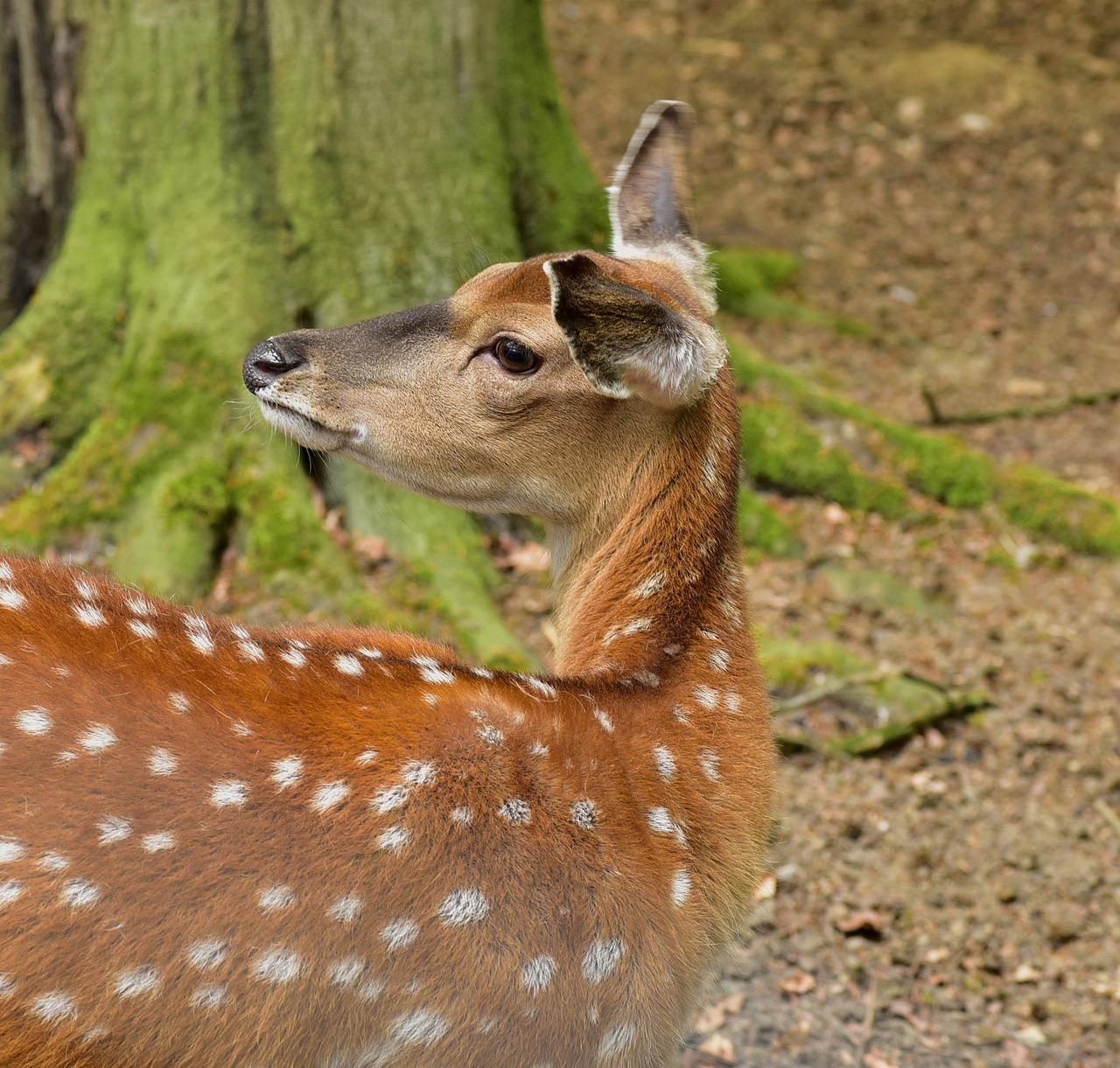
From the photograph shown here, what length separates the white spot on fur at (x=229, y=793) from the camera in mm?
2355

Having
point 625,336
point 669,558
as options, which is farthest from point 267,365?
point 669,558

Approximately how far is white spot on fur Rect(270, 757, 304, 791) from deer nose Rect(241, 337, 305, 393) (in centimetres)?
125

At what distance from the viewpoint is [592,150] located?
34.7 feet

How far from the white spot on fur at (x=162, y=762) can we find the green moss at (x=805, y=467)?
4.23 meters

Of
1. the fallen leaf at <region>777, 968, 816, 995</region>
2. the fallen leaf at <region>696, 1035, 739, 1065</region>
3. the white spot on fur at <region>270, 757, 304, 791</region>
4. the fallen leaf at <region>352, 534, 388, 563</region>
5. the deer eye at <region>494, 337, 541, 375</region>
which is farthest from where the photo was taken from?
A: the fallen leaf at <region>352, 534, 388, 563</region>

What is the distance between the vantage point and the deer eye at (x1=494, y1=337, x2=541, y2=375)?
3.20 m

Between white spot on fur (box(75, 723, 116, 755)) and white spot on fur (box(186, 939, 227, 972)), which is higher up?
white spot on fur (box(75, 723, 116, 755))

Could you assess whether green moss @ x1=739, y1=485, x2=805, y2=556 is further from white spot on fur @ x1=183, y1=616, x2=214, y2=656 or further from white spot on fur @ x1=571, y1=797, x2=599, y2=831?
white spot on fur @ x1=183, y1=616, x2=214, y2=656

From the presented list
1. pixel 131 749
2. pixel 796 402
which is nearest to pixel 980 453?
pixel 796 402

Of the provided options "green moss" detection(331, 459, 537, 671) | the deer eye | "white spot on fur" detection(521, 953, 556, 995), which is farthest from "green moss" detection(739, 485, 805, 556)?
"white spot on fur" detection(521, 953, 556, 995)

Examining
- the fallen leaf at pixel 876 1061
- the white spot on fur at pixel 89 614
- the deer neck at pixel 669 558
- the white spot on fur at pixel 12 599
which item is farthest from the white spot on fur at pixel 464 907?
the fallen leaf at pixel 876 1061

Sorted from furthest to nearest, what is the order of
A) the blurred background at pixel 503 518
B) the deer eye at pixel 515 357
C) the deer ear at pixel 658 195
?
1. the blurred background at pixel 503 518
2. the deer ear at pixel 658 195
3. the deer eye at pixel 515 357

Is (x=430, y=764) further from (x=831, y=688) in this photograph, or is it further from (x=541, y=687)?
(x=831, y=688)

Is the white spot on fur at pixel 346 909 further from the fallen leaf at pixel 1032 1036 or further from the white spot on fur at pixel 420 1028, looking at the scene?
the fallen leaf at pixel 1032 1036
